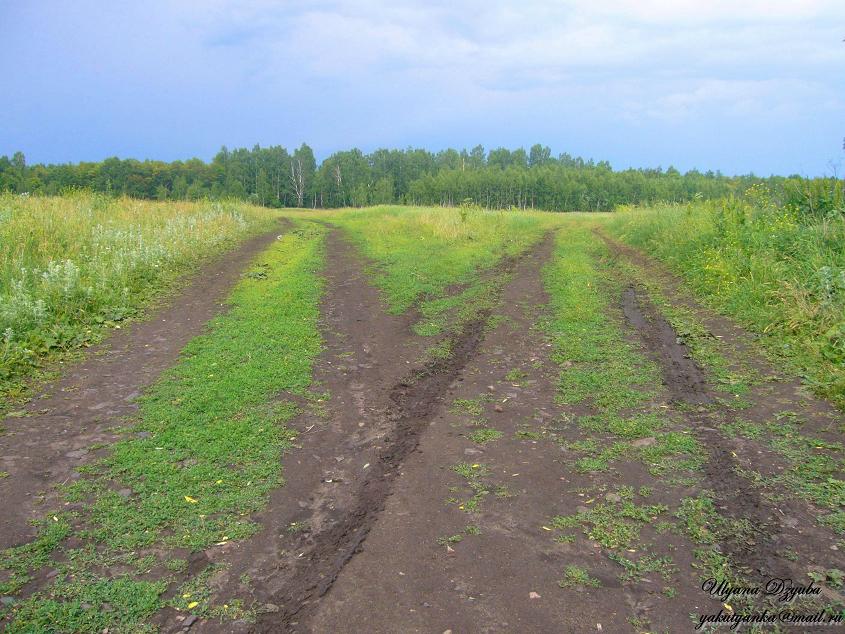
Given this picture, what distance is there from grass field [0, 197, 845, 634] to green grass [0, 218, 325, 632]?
0.02 metres

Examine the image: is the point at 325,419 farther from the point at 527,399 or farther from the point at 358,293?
the point at 358,293

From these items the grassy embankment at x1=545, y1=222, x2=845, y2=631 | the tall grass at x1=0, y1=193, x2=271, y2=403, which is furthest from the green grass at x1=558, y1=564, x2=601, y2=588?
the tall grass at x1=0, y1=193, x2=271, y2=403

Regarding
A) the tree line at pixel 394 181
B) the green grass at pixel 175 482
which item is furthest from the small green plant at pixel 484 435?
the tree line at pixel 394 181

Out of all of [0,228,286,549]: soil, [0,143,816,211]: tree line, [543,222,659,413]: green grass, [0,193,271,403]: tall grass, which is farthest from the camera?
[0,143,816,211]: tree line

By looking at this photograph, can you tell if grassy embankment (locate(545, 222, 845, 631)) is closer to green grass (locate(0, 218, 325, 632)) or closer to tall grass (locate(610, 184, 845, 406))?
tall grass (locate(610, 184, 845, 406))

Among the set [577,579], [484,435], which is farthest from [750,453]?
[577,579]

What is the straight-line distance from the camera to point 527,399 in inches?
229

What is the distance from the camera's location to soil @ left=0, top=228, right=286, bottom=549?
13.4ft

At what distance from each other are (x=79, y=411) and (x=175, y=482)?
6.17 feet

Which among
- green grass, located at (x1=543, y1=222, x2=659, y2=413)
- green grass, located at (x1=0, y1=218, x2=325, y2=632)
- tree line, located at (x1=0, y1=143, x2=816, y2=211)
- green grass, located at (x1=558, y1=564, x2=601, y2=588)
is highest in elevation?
tree line, located at (x1=0, y1=143, x2=816, y2=211)

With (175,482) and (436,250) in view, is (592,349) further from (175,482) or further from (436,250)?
(436,250)

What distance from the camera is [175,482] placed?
4.29 meters

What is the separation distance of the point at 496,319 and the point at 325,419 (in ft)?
13.1

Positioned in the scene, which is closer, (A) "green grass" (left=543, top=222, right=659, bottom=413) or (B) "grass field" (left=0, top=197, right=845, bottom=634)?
(B) "grass field" (left=0, top=197, right=845, bottom=634)
